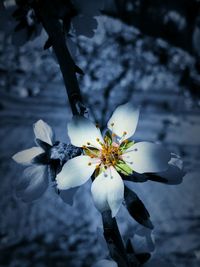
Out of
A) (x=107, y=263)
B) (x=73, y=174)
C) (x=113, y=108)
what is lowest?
(x=113, y=108)

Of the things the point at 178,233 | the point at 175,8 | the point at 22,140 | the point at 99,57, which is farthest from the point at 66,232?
the point at 175,8

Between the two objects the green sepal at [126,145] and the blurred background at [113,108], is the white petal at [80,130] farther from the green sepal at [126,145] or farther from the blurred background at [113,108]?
the blurred background at [113,108]

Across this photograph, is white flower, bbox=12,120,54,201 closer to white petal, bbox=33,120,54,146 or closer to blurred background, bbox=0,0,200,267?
white petal, bbox=33,120,54,146

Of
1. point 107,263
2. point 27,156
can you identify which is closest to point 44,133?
point 27,156

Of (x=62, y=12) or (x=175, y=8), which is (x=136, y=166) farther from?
(x=175, y=8)

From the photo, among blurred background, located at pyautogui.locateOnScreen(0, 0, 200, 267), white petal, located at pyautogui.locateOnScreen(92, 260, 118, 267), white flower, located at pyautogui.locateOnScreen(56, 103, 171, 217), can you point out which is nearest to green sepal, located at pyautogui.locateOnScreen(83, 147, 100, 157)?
white flower, located at pyautogui.locateOnScreen(56, 103, 171, 217)

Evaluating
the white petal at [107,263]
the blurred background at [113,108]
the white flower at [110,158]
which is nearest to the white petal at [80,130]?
the white flower at [110,158]

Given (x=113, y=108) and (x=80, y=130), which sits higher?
(x=80, y=130)

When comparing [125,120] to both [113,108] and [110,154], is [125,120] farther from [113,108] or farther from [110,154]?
[113,108]
